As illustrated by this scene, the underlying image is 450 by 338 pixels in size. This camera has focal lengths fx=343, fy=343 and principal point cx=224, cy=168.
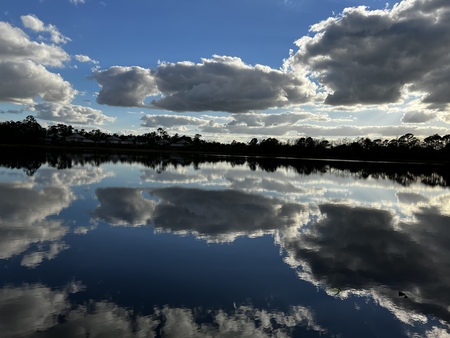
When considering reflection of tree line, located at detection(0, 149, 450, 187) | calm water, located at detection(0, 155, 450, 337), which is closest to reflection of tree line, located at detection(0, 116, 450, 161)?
reflection of tree line, located at detection(0, 149, 450, 187)

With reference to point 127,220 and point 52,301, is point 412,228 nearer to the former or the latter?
point 127,220

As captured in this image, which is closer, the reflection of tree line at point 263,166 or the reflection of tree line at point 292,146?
the reflection of tree line at point 263,166

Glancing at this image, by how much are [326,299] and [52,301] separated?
706 centimetres

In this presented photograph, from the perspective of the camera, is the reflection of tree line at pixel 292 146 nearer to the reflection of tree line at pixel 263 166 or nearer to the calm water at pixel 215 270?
the reflection of tree line at pixel 263 166

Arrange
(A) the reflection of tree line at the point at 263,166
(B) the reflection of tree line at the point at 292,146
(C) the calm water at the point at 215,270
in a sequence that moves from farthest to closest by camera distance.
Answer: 1. (B) the reflection of tree line at the point at 292,146
2. (A) the reflection of tree line at the point at 263,166
3. (C) the calm water at the point at 215,270

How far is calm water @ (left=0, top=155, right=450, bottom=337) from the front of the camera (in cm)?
782

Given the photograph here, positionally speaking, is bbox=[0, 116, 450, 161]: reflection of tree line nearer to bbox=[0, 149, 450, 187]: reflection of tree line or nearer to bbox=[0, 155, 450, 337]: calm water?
bbox=[0, 149, 450, 187]: reflection of tree line

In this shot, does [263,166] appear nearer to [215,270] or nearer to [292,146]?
[215,270]

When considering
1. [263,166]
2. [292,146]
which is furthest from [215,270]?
[292,146]

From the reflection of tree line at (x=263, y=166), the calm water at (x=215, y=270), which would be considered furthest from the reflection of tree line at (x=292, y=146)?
the calm water at (x=215, y=270)

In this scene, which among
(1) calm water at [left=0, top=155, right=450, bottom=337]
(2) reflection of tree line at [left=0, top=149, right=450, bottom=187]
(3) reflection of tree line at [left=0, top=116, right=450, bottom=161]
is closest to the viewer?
(1) calm water at [left=0, top=155, right=450, bottom=337]

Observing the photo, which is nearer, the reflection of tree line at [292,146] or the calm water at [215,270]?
the calm water at [215,270]

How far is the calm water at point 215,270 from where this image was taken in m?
7.82

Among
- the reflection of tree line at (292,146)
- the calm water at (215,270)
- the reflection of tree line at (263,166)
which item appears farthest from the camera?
the reflection of tree line at (292,146)
